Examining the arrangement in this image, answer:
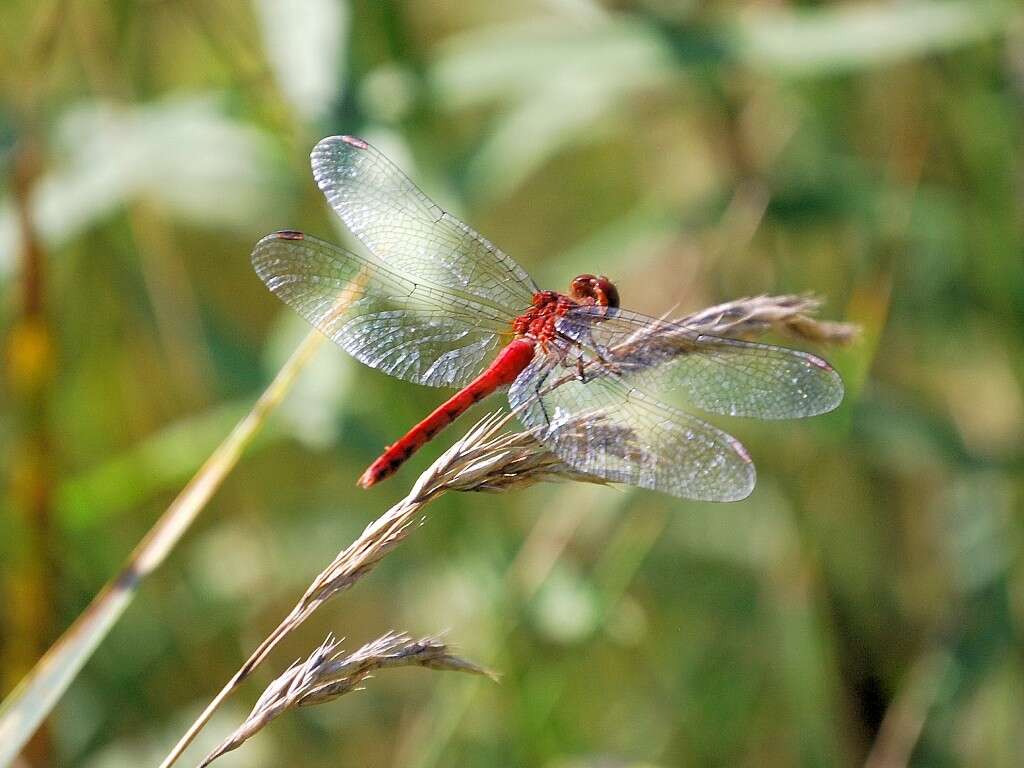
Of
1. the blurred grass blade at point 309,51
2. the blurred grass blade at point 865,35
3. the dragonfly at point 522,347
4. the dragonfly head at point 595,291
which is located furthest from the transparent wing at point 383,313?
the blurred grass blade at point 865,35

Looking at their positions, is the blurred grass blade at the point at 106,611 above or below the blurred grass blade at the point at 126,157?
below

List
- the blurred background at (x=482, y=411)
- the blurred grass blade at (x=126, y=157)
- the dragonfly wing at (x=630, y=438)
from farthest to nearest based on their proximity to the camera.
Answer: the blurred grass blade at (x=126, y=157) → the blurred background at (x=482, y=411) → the dragonfly wing at (x=630, y=438)

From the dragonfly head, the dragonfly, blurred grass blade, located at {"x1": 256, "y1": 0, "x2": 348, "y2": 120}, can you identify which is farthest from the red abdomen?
blurred grass blade, located at {"x1": 256, "y1": 0, "x2": 348, "y2": 120}

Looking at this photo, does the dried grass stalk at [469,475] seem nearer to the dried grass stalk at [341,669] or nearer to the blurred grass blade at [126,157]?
the dried grass stalk at [341,669]

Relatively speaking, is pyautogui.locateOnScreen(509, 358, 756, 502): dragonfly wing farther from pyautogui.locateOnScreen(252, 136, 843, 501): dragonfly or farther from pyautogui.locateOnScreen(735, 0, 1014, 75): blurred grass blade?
pyautogui.locateOnScreen(735, 0, 1014, 75): blurred grass blade

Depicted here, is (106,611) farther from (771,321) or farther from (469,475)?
(771,321)

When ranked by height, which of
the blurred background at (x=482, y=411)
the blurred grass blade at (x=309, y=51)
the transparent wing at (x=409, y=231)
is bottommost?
the blurred background at (x=482, y=411)

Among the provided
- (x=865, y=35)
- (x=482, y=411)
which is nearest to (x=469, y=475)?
(x=482, y=411)

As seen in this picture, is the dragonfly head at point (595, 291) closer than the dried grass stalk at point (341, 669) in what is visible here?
No
